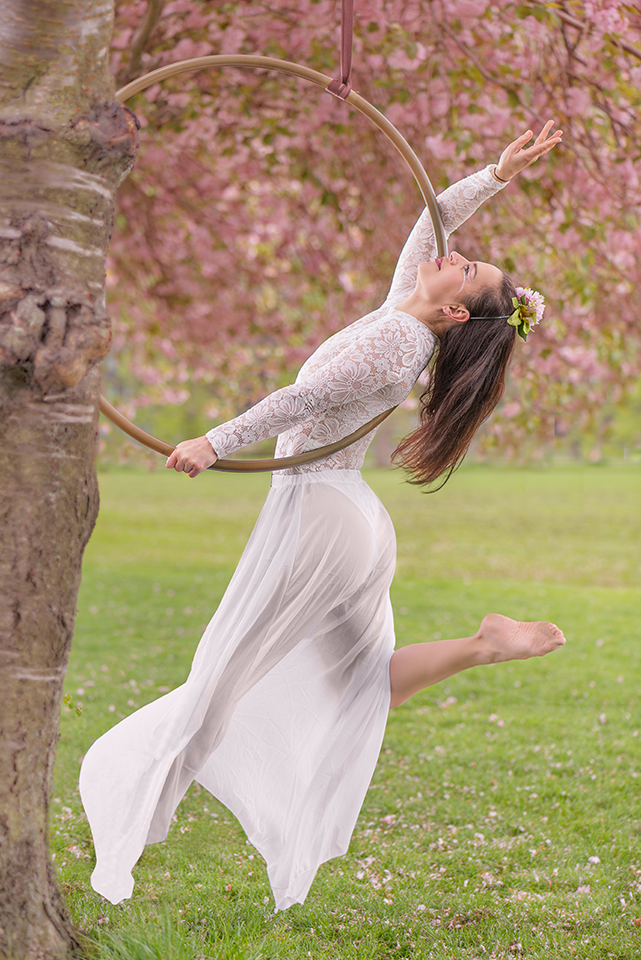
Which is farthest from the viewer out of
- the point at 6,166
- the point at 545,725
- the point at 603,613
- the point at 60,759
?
the point at 603,613

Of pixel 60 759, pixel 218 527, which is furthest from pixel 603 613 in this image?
pixel 218 527

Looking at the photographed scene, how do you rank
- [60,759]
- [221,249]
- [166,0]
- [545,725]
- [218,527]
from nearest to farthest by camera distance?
[60,759] < [166,0] < [545,725] < [221,249] < [218,527]

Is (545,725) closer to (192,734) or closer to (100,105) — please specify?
(192,734)

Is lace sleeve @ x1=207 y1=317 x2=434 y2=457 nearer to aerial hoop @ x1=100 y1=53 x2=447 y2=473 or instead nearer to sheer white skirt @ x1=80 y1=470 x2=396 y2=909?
aerial hoop @ x1=100 y1=53 x2=447 y2=473

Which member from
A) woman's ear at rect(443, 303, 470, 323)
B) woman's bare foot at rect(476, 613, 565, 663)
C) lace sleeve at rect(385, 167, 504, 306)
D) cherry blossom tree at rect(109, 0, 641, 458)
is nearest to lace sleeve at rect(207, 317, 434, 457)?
woman's ear at rect(443, 303, 470, 323)

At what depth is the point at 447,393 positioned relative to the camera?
8.54 feet

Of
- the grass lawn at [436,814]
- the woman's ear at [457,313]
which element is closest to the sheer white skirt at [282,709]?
the grass lawn at [436,814]

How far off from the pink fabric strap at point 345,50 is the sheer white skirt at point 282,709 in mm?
1159

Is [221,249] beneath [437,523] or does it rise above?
above

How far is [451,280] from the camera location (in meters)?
2.50

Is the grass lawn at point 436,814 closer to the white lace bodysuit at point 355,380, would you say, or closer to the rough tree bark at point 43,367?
the rough tree bark at point 43,367

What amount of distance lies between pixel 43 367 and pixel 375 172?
4.07 meters

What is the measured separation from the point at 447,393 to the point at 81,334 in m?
1.14

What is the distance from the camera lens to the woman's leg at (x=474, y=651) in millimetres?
2494
